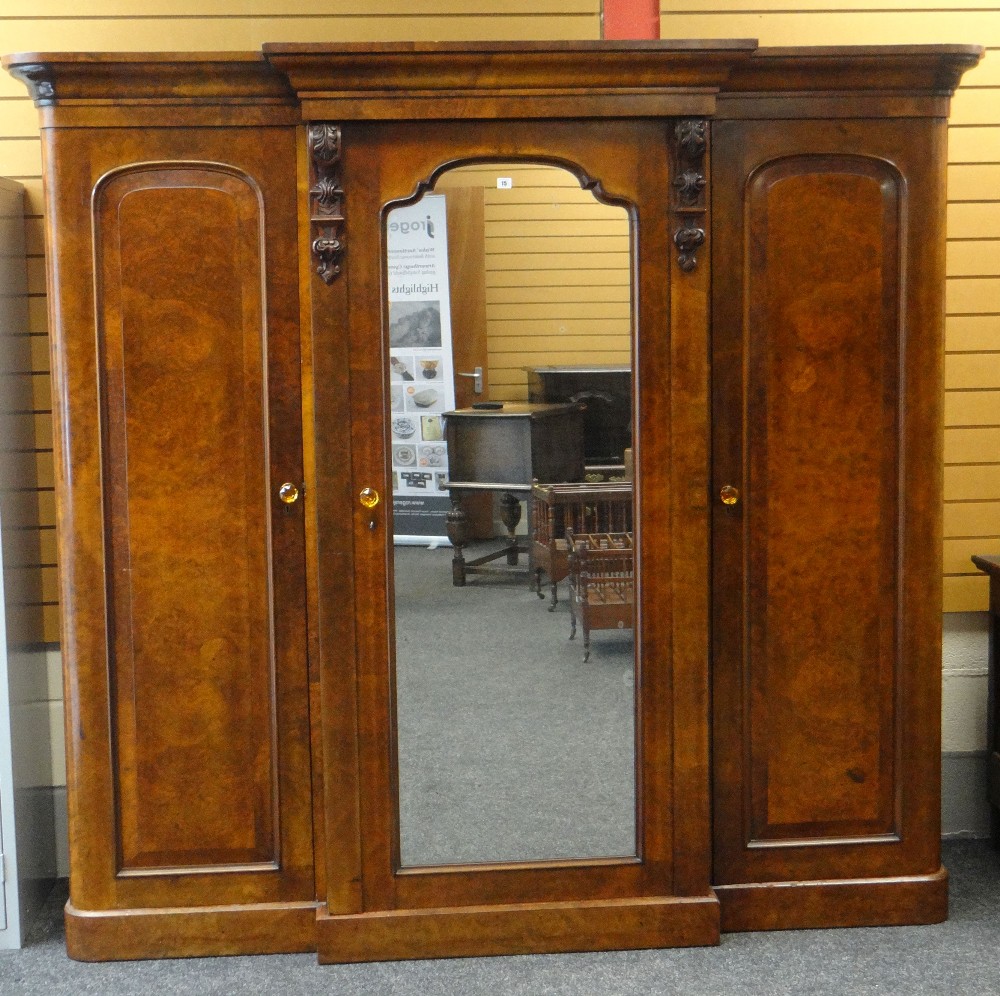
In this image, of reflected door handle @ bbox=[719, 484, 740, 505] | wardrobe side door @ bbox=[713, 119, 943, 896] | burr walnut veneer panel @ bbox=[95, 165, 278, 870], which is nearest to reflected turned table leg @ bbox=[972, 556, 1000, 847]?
wardrobe side door @ bbox=[713, 119, 943, 896]

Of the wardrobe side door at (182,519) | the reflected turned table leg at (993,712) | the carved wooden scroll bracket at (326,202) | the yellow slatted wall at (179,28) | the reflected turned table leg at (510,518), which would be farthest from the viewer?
the reflected turned table leg at (993,712)

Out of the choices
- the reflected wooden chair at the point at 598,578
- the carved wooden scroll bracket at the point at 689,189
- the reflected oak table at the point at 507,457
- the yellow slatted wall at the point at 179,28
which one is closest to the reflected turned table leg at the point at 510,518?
the reflected oak table at the point at 507,457

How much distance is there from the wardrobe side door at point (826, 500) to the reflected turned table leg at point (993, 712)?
56 cm

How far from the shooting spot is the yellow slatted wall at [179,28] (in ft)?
11.1

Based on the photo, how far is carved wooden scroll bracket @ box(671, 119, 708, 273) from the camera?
2.79 m

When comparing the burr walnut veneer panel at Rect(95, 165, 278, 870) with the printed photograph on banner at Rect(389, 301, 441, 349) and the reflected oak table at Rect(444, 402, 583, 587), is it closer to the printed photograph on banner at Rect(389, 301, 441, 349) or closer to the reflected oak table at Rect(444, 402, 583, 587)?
the printed photograph on banner at Rect(389, 301, 441, 349)

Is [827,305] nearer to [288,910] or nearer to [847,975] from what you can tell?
[847,975]

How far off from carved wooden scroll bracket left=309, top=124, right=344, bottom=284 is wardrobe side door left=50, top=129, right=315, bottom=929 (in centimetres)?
12

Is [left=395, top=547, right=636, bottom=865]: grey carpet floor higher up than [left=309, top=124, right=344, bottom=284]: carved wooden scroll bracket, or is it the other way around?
[left=309, top=124, right=344, bottom=284]: carved wooden scroll bracket

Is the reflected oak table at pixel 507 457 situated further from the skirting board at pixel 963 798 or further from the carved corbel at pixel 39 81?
the skirting board at pixel 963 798

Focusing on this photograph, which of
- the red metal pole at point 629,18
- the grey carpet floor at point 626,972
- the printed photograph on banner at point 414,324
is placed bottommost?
the grey carpet floor at point 626,972

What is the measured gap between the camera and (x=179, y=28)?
3.40m

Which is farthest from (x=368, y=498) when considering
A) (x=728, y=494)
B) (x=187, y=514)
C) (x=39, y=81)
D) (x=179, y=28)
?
(x=179, y=28)

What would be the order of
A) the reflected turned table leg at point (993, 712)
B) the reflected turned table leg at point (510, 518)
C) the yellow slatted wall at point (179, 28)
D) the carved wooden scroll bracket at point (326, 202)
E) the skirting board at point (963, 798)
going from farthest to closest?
the skirting board at point (963, 798), the reflected turned table leg at point (993, 712), the yellow slatted wall at point (179, 28), the reflected turned table leg at point (510, 518), the carved wooden scroll bracket at point (326, 202)
